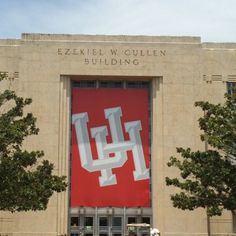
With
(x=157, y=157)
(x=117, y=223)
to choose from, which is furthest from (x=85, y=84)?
(x=117, y=223)

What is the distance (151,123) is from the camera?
149 ft

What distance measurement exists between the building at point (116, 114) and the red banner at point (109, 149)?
3.3 inches

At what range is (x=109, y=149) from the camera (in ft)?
145

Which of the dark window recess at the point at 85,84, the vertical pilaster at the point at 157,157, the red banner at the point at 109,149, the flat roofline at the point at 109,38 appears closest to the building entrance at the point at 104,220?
the red banner at the point at 109,149

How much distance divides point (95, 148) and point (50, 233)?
7761mm

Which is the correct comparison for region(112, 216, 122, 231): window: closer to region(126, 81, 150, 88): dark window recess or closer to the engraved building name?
region(126, 81, 150, 88): dark window recess

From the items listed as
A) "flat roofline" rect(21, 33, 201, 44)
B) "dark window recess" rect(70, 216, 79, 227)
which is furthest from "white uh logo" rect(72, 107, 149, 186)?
"flat roofline" rect(21, 33, 201, 44)

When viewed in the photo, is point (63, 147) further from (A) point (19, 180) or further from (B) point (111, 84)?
(A) point (19, 180)

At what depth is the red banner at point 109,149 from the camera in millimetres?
43938

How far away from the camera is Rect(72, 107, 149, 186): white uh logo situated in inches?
1737

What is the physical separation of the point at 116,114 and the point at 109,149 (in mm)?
3086

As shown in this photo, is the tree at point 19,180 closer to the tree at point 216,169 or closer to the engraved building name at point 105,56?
the tree at point 216,169

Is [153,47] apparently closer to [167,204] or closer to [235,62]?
[235,62]

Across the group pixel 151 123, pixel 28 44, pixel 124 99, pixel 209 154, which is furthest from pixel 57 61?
pixel 209 154
